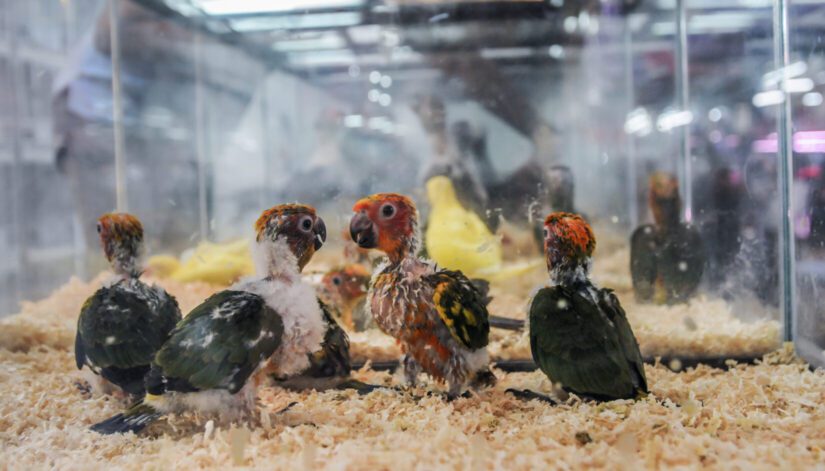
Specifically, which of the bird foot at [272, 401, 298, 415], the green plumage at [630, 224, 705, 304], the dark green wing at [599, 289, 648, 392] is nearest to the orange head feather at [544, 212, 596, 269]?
the dark green wing at [599, 289, 648, 392]

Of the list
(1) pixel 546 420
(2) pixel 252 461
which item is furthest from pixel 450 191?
(2) pixel 252 461

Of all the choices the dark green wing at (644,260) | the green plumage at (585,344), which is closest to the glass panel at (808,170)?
the dark green wing at (644,260)

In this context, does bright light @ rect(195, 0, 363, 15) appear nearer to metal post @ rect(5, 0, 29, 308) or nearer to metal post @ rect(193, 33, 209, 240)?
metal post @ rect(193, 33, 209, 240)

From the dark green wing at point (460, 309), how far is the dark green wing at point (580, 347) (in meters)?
0.15

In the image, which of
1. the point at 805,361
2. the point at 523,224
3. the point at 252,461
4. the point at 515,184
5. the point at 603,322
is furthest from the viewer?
the point at 515,184

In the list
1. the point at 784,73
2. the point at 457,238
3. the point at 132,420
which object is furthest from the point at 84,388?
the point at 784,73

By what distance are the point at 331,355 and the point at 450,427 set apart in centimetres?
46

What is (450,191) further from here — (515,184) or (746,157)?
(746,157)

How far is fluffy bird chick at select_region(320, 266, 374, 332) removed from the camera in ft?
5.71

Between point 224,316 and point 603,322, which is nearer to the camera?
point 224,316

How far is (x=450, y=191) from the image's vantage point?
2.18m

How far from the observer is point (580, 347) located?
1.34 m

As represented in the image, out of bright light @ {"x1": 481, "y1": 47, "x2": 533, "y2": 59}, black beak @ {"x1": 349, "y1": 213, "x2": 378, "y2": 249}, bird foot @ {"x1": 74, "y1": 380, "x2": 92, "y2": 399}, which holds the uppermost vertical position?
bright light @ {"x1": 481, "y1": 47, "x2": 533, "y2": 59}

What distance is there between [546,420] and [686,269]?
1108mm
